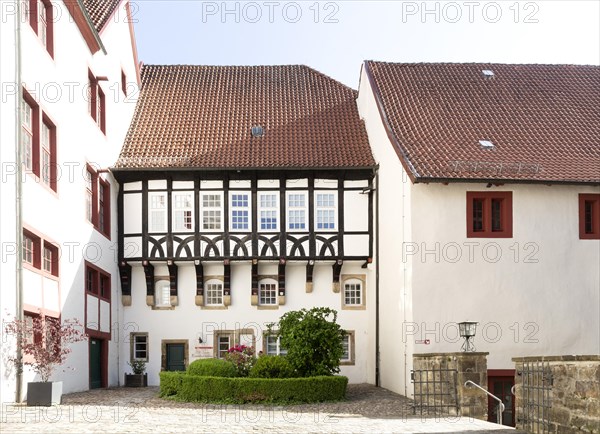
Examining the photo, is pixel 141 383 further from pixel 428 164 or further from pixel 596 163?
pixel 596 163

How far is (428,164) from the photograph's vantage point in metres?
24.3

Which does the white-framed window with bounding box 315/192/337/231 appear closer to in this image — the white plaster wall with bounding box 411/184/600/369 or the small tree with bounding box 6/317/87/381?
the white plaster wall with bounding box 411/184/600/369

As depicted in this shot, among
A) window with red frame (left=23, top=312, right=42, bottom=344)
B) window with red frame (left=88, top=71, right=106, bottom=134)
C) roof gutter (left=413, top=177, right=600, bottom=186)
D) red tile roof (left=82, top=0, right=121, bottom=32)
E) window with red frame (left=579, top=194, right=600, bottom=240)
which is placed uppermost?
red tile roof (left=82, top=0, right=121, bottom=32)

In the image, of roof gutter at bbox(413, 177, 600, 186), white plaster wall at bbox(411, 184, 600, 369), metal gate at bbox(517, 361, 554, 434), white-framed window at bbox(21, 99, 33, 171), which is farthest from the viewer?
white plaster wall at bbox(411, 184, 600, 369)

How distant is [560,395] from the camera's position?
14.9 m

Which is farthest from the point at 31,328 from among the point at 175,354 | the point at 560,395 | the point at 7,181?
the point at 560,395

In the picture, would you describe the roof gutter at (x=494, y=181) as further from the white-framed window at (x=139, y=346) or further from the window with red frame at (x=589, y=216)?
the white-framed window at (x=139, y=346)

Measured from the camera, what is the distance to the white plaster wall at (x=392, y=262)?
24484mm

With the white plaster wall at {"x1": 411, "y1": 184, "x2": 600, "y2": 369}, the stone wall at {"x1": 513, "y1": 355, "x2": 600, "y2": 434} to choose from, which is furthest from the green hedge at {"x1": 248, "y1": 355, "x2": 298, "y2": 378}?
the stone wall at {"x1": 513, "y1": 355, "x2": 600, "y2": 434}

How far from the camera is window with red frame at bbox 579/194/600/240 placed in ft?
81.5

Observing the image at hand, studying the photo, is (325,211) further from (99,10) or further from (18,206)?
(18,206)

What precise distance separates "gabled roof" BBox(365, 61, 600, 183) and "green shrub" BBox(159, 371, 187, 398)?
6945mm

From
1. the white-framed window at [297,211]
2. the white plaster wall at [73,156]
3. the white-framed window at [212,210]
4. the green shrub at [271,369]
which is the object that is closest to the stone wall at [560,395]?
the green shrub at [271,369]

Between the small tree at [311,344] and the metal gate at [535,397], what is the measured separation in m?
8.78
